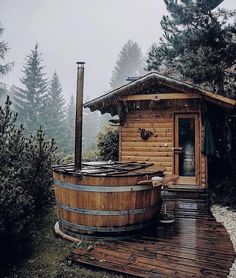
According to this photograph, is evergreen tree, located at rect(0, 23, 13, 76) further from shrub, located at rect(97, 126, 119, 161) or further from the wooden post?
the wooden post

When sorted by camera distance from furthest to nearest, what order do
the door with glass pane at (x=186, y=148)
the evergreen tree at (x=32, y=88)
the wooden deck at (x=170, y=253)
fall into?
the evergreen tree at (x=32, y=88) → the door with glass pane at (x=186, y=148) → the wooden deck at (x=170, y=253)

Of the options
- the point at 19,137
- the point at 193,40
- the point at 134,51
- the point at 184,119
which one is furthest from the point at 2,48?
the point at 134,51

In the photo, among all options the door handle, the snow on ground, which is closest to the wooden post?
the snow on ground

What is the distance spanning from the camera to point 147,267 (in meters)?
4.55

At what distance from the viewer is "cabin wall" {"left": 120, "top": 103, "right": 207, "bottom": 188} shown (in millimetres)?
10539

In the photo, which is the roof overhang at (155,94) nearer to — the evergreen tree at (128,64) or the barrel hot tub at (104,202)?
the barrel hot tub at (104,202)

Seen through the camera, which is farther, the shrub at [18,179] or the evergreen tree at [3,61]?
the evergreen tree at [3,61]

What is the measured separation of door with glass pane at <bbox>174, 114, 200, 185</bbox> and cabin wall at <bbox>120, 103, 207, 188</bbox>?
0.53ft

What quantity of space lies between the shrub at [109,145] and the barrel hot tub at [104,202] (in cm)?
761

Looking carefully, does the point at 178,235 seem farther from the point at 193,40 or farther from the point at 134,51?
the point at 134,51

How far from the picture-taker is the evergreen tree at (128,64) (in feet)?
199

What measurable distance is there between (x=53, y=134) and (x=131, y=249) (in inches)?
1249

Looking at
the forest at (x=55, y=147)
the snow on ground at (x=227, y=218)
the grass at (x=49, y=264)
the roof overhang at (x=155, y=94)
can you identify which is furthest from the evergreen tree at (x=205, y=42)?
the grass at (x=49, y=264)

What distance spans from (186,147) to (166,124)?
122cm
